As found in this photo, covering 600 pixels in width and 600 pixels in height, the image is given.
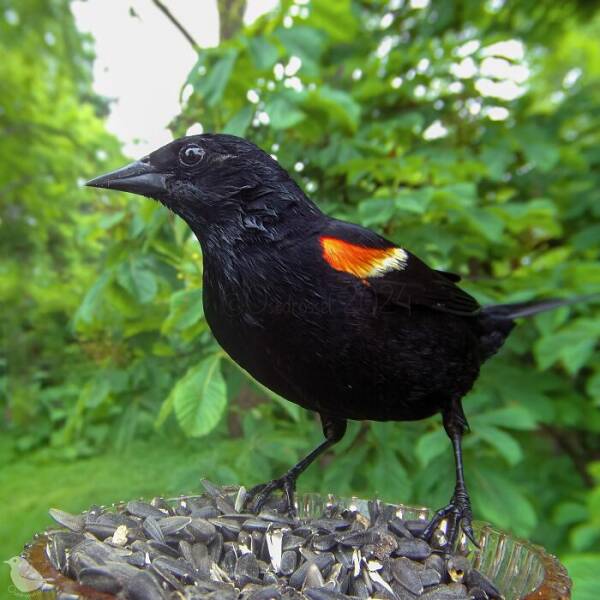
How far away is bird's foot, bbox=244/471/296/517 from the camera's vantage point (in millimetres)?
1225

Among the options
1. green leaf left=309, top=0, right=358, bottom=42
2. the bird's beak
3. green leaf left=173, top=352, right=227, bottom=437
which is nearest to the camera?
the bird's beak

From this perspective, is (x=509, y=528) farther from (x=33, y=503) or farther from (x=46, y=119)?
(x=46, y=119)

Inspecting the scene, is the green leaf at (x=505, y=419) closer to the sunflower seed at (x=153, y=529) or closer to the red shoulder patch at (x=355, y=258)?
the red shoulder patch at (x=355, y=258)

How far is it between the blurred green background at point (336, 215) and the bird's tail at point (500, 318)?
1.18 ft

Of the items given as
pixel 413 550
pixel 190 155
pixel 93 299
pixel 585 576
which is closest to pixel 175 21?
pixel 93 299

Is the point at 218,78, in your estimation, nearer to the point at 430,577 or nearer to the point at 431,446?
the point at 431,446

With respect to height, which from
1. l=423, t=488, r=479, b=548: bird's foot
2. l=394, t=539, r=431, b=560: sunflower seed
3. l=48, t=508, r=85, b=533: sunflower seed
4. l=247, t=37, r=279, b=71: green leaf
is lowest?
l=48, t=508, r=85, b=533: sunflower seed

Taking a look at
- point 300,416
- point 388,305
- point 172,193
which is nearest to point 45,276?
point 300,416

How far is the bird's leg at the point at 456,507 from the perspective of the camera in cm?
111

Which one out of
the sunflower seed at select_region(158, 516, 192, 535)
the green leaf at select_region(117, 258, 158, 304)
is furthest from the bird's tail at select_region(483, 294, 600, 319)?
the green leaf at select_region(117, 258, 158, 304)

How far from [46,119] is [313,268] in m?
2.67

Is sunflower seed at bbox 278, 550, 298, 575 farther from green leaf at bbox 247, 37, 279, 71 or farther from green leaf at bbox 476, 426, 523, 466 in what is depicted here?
green leaf at bbox 247, 37, 279, 71

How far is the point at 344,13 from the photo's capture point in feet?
6.24

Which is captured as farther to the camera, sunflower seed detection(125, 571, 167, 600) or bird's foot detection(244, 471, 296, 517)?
bird's foot detection(244, 471, 296, 517)
